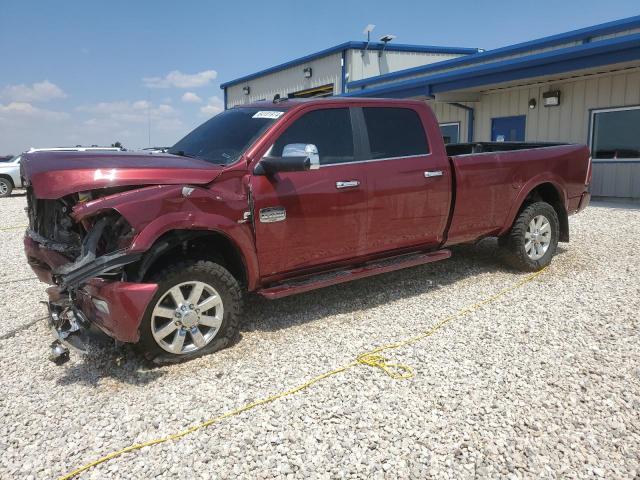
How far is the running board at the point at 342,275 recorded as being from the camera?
4035 mm

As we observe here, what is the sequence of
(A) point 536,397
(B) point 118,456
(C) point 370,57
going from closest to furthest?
(B) point 118,456
(A) point 536,397
(C) point 370,57

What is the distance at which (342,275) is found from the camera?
4371mm

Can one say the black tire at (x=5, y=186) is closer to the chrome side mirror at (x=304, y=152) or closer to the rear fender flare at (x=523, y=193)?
the chrome side mirror at (x=304, y=152)

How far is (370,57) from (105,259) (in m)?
20.5

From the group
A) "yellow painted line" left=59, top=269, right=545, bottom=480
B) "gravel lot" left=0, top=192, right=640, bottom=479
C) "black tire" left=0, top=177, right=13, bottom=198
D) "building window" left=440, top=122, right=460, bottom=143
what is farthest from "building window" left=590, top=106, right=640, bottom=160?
"black tire" left=0, top=177, right=13, bottom=198

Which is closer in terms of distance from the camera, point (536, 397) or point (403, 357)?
point (536, 397)

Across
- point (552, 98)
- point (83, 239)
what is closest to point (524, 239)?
point (83, 239)

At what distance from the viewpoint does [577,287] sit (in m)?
5.38

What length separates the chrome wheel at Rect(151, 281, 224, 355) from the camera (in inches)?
139

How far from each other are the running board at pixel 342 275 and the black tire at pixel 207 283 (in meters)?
0.29

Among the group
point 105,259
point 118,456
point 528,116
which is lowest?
point 118,456

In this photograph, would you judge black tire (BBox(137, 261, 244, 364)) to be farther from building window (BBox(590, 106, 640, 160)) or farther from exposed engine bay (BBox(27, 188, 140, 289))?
building window (BBox(590, 106, 640, 160))

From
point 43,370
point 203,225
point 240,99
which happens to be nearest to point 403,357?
point 203,225

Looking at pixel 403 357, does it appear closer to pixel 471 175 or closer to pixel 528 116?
pixel 471 175
